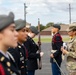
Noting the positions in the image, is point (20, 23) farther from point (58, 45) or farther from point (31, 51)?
point (58, 45)

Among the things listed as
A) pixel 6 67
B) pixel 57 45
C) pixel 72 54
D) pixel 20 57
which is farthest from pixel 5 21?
pixel 57 45

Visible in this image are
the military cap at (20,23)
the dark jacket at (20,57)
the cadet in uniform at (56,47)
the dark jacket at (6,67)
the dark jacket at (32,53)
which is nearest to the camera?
the dark jacket at (6,67)

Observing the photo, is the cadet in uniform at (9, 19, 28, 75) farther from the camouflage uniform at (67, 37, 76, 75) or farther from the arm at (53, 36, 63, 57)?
the arm at (53, 36, 63, 57)

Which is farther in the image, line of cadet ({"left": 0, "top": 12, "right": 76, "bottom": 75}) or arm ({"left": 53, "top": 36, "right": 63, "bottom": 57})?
arm ({"left": 53, "top": 36, "right": 63, "bottom": 57})

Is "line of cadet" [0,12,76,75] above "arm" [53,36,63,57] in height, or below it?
above

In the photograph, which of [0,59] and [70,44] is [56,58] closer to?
→ [70,44]

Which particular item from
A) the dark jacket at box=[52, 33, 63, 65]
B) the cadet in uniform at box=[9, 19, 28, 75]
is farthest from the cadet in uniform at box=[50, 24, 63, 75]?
the cadet in uniform at box=[9, 19, 28, 75]

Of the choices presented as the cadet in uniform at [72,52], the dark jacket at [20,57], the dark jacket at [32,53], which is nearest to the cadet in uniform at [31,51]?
the dark jacket at [32,53]

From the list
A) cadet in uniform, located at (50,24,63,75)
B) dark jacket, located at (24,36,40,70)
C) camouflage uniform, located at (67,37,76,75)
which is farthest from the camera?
cadet in uniform, located at (50,24,63,75)

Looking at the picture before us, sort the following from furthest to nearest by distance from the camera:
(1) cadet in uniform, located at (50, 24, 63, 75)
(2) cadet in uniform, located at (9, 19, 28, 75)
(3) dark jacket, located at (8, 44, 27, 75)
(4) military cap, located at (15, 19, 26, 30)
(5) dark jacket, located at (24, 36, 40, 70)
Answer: (1) cadet in uniform, located at (50, 24, 63, 75) → (5) dark jacket, located at (24, 36, 40, 70) → (4) military cap, located at (15, 19, 26, 30) → (2) cadet in uniform, located at (9, 19, 28, 75) → (3) dark jacket, located at (8, 44, 27, 75)

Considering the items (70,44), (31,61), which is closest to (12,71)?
(70,44)

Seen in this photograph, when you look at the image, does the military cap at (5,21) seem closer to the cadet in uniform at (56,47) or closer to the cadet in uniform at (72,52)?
the cadet in uniform at (72,52)

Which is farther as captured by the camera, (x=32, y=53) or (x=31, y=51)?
(x=31, y=51)

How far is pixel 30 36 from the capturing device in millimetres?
8156
